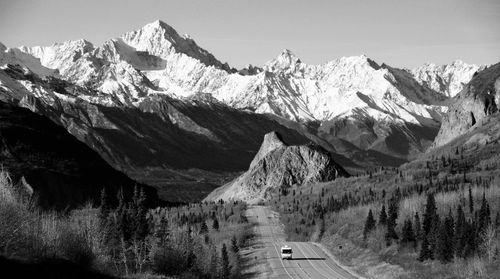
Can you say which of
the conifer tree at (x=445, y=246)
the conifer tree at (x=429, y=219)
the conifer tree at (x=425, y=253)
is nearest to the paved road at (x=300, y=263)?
the conifer tree at (x=425, y=253)

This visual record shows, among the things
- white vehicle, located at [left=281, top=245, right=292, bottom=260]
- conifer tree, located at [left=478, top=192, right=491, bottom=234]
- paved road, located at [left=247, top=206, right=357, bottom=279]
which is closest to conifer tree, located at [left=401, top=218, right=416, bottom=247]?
conifer tree, located at [left=478, top=192, right=491, bottom=234]

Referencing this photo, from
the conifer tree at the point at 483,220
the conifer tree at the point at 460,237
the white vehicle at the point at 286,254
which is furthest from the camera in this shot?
the white vehicle at the point at 286,254

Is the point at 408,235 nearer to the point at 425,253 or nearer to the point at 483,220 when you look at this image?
the point at 483,220

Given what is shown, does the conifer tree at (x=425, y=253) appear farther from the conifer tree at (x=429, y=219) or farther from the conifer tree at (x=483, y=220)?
the conifer tree at (x=429, y=219)

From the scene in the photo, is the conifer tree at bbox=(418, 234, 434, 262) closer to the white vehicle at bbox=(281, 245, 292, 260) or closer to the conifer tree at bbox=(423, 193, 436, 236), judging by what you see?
the conifer tree at bbox=(423, 193, 436, 236)

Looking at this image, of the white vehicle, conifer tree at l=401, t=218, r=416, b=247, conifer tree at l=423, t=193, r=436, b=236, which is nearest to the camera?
conifer tree at l=423, t=193, r=436, b=236

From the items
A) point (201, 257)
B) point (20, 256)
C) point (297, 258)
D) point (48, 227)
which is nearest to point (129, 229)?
point (201, 257)

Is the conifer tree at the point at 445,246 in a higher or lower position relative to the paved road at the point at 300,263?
higher

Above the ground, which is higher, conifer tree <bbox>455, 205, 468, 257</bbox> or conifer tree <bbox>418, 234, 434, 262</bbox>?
conifer tree <bbox>455, 205, 468, 257</bbox>

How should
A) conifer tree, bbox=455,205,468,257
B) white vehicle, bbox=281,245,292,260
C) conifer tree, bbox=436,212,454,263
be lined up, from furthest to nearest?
white vehicle, bbox=281,245,292,260 < conifer tree, bbox=436,212,454,263 < conifer tree, bbox=455,205,468,257

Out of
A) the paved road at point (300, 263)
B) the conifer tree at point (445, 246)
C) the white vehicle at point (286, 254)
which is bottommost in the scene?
the paved road at point (300, 263)

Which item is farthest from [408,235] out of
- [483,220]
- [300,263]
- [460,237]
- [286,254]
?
[286,254]

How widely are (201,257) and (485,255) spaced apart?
38713 millimetres

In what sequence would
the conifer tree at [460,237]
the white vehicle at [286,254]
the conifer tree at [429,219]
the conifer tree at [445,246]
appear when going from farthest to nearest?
the white vehicle at [286,254] → the conifer tree at [429,219] → the conifer tree at [445,246] → the conifer tree at [460,237]
